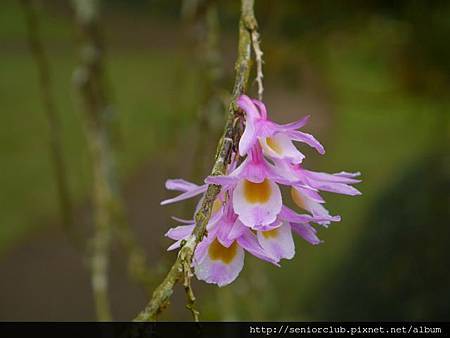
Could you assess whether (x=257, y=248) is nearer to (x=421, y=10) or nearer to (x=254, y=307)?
(x=254, y=307)

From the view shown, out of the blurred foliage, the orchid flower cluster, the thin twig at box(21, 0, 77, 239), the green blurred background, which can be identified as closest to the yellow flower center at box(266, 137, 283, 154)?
the orchid flower cluster

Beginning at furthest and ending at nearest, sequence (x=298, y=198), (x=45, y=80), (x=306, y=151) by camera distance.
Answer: (x=306, y=151) → (x=45, y=80) → (x=298, y=198)

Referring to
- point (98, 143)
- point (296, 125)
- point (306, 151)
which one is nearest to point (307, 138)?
point (296, 125)

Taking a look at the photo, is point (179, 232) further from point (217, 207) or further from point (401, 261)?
point (401, 261)

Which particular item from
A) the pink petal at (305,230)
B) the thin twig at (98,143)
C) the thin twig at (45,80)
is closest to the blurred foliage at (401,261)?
the thin twig at (98,143)

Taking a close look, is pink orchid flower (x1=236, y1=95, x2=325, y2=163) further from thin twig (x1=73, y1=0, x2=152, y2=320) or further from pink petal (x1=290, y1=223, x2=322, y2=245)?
thin twig (x1=73, y1=0, x2=152, y2=320)

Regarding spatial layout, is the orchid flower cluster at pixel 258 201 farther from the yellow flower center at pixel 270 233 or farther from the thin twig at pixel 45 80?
the thin twig at pixel 45 80
